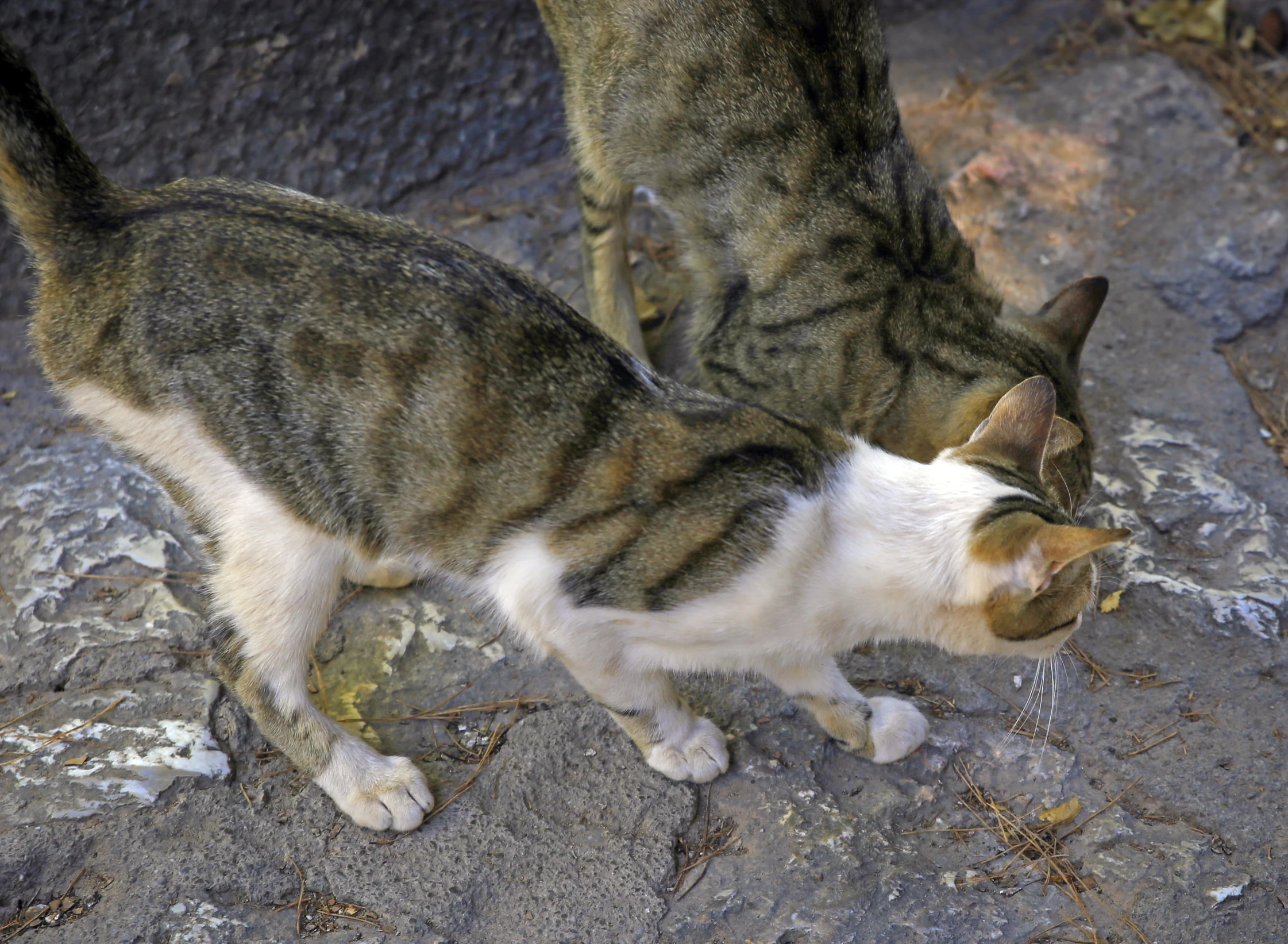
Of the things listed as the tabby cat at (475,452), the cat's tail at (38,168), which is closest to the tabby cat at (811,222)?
the tabby cat at (475,452)

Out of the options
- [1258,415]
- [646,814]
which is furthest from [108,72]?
[1258,415]

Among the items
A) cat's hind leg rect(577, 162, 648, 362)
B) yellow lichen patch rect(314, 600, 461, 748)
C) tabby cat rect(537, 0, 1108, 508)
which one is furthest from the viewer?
cat's hind leg rect(577, 162, 648, 362)

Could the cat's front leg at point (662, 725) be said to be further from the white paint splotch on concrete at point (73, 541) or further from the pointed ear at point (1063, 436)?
the white paint splotch on concrete at point (73, 541)

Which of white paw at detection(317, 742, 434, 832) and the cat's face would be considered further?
white paw at detection(317, 742, 434, 832)

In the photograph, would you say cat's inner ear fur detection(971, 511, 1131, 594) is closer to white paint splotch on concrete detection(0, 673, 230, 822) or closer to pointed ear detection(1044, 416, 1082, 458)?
pointed ear detection(1044, 416, 1082, 458)

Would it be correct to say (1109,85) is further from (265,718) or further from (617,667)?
(265,718)

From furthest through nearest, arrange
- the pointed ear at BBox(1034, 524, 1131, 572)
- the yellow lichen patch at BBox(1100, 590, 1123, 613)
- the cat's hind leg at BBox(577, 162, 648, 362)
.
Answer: the cat's hind leg at BBox(577, 162, 648, 362)
the yellow lichen patch at BBox(1100, 590, 1123, 613)
the pointed ear at BBox(1034, 524, 1131, 572)

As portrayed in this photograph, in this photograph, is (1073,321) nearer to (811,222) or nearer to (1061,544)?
(811,222)

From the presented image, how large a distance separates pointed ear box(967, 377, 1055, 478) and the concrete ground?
0.84m

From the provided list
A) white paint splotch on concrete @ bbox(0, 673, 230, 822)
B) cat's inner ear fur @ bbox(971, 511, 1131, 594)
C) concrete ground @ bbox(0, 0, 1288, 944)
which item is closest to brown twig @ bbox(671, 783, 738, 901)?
concrete ground @ bbox(0, 0, 1288, 944)

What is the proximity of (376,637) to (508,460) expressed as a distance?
99cm

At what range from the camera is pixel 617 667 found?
2.62 metres

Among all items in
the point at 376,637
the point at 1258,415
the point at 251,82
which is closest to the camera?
the point at 376,637

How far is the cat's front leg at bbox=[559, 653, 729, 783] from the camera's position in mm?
2662
